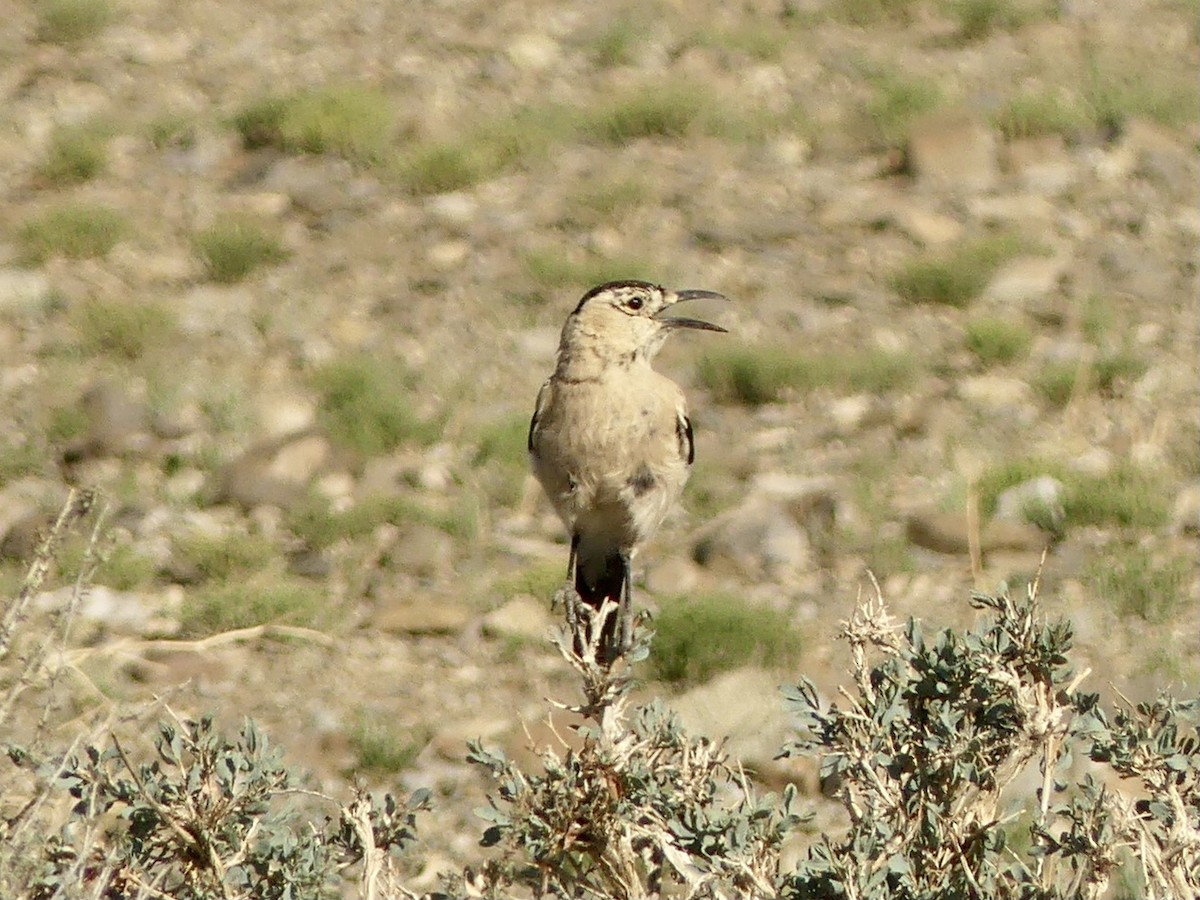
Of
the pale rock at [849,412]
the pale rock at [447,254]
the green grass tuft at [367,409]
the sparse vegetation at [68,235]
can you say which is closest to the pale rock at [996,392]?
the pale rock at [849,412]

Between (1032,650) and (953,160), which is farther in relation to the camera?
(953,160)

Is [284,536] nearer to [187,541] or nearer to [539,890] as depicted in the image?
[187,541]

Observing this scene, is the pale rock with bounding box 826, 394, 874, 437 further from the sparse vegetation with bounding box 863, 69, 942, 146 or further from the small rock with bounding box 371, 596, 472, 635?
the sparse vegetation with bounding box 863, 69, 942, 146

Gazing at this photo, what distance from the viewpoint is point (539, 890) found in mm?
3832

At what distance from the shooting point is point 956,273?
32.5 ft

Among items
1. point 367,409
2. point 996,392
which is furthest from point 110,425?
point 996,392

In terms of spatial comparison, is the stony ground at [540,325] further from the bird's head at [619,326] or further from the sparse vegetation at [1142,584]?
the bird's head at [619,326]

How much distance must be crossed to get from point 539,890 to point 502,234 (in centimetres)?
705

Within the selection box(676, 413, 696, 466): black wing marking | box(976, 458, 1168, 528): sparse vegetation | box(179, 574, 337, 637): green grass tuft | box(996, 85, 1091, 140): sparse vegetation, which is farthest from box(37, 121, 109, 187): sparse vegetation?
box(676, 413, 696, 466): black wing marking

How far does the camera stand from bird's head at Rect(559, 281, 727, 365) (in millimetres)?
6109

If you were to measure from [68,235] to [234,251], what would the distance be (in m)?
0.92

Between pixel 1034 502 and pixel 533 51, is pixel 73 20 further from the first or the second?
pixel 1034 502

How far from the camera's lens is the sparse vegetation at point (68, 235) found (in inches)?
404

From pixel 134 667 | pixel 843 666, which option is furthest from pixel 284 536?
pixel 843 666
